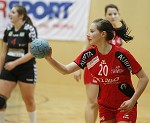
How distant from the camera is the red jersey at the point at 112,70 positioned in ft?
11.4

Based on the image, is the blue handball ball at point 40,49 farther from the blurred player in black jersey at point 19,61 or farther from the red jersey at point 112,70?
the blurred player in black jersey at point 19,61

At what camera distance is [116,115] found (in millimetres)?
3619

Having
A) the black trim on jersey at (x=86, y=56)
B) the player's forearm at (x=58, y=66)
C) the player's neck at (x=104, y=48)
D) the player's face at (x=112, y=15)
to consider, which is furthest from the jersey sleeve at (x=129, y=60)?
the player's face at (x=112, y=15)

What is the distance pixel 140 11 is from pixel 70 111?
12.9 feet

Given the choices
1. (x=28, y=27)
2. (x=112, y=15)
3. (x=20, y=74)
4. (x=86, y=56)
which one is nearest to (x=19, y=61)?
(x=20, y=74)

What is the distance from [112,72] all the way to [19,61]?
72.8 inches

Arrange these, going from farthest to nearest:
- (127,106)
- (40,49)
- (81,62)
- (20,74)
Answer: (20,74)
(81,62)
(127,106)
(40,49)

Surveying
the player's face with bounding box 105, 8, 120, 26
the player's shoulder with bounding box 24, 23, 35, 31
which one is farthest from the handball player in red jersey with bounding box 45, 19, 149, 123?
the player's shoulder with bounding box 24, 23, 35, 31

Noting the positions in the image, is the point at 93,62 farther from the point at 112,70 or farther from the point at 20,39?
the point at 20,39

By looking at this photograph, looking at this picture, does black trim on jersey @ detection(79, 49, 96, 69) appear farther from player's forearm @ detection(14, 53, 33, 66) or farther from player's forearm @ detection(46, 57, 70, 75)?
player's forearm @ detection(14, 53, 33, 66)

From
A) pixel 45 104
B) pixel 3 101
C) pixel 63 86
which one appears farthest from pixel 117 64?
pixel 63 86

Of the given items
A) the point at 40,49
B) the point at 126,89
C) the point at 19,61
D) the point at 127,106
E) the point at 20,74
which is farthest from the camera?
the point at 20,74

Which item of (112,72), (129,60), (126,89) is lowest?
(126,89)

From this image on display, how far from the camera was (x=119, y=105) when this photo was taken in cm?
358
